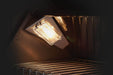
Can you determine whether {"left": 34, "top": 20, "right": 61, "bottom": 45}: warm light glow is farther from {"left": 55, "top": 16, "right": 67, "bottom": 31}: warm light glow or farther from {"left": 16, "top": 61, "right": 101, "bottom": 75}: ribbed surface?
{"left": 16, "top": 61, "right": 101, "bottom": 75}: ribbed surface

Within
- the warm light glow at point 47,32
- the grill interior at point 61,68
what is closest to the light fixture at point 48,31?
the warm light glow at point 47,32

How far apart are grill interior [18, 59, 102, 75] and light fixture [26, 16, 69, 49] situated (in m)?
0.17

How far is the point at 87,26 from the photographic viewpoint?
2.44m

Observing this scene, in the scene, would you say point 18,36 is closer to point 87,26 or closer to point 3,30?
point 3,30

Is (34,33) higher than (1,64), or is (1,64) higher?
(34,33)

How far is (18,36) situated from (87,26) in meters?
0.58

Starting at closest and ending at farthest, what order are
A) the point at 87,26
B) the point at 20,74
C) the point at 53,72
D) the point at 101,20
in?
1. the point at 53,72
2. the point at 20,74
3. the point at 101,20
4. the point at 87,26

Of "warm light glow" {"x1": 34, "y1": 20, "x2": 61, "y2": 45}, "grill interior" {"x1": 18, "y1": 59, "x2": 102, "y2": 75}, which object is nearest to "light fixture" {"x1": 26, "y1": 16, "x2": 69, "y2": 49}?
"warm light glow" {"x1": 34, "y1": 20, "x2": 61, "y2": 45}

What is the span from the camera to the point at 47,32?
227 centimetres

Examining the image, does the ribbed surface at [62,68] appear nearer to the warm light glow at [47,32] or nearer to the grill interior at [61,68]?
the grill interior at [61,68]

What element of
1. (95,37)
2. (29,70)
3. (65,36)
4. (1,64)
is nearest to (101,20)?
(95,37)

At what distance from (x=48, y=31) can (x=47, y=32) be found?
0.01 metres

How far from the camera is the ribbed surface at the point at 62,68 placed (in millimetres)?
1978

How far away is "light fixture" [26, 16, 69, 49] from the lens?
2.19 metres
